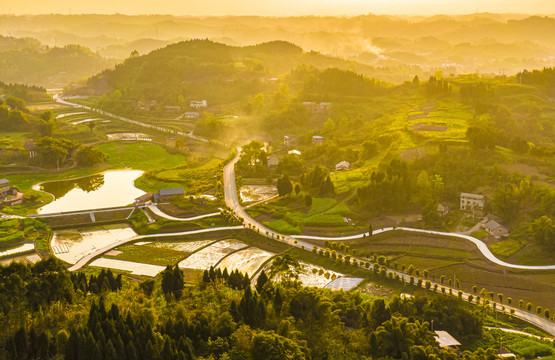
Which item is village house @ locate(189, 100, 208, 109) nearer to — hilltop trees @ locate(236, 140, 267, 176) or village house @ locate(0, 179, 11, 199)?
hilltop trees @ locate(236, 140, 267, 176)

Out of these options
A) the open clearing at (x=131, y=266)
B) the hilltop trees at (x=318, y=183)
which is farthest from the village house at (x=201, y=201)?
the open clearing at (x=131, y=266)

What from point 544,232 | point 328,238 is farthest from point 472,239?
point 328,238

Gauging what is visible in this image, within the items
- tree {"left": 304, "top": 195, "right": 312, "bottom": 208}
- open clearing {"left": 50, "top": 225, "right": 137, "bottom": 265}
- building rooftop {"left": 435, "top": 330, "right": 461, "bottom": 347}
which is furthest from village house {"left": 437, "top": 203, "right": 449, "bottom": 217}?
open clearing {"left": 50, "top": 225, "right": 137, "bottom": 265}

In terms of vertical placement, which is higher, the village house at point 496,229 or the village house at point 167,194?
the village house at point 167,194

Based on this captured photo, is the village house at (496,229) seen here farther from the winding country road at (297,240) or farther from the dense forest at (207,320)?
the dense forest at (207,320)

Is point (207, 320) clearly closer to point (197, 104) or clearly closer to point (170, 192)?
point (170, 192)
